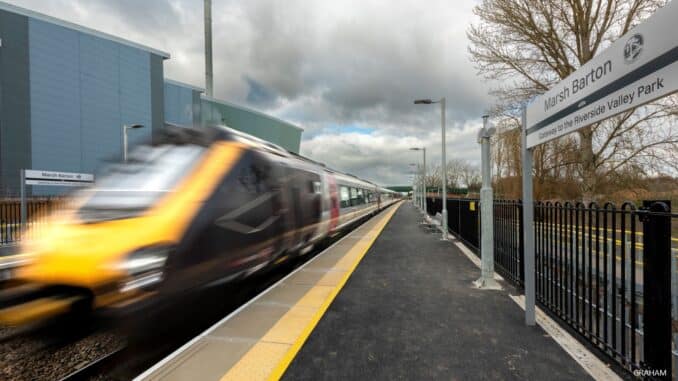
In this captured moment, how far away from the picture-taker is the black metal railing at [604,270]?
258cm

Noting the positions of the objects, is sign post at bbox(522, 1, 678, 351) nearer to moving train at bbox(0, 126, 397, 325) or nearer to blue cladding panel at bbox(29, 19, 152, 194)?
moving train at bbox(0, 126, 397, 325)

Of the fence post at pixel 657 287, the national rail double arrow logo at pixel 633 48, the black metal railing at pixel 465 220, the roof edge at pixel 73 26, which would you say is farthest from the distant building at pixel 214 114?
the fence post at pixel 657 287

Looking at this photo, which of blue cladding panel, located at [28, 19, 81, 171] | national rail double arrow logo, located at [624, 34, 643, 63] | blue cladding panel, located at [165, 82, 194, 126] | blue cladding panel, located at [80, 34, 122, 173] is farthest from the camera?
blue cladding panel, located at [165, 82, 194, 126]

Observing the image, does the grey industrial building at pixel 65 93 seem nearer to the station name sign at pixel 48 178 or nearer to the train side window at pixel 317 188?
the station name sign at pixel 48 178

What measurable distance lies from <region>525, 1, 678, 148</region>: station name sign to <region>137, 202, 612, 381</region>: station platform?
2391mm

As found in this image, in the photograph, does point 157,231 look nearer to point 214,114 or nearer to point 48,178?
point 48,178

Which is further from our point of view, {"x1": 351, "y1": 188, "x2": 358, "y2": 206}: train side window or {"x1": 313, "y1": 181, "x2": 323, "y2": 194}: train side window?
{"x1": 351, "y1": 188, "x2": 358, "y2": 206}: train side window

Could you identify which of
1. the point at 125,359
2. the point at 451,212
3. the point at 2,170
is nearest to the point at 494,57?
the point at 451,212

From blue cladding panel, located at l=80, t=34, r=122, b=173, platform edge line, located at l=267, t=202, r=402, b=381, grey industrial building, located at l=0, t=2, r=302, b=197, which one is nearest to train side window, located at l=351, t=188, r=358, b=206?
platform edge line, located at l=267, t=202, r=402, b=381

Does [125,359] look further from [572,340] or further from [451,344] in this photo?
[572,340]

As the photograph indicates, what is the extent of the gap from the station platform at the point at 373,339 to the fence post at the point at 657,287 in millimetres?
552

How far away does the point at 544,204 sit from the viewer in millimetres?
4543

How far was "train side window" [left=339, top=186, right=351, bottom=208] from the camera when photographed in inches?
504

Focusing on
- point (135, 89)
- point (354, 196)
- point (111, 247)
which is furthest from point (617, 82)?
point (135, 89)
